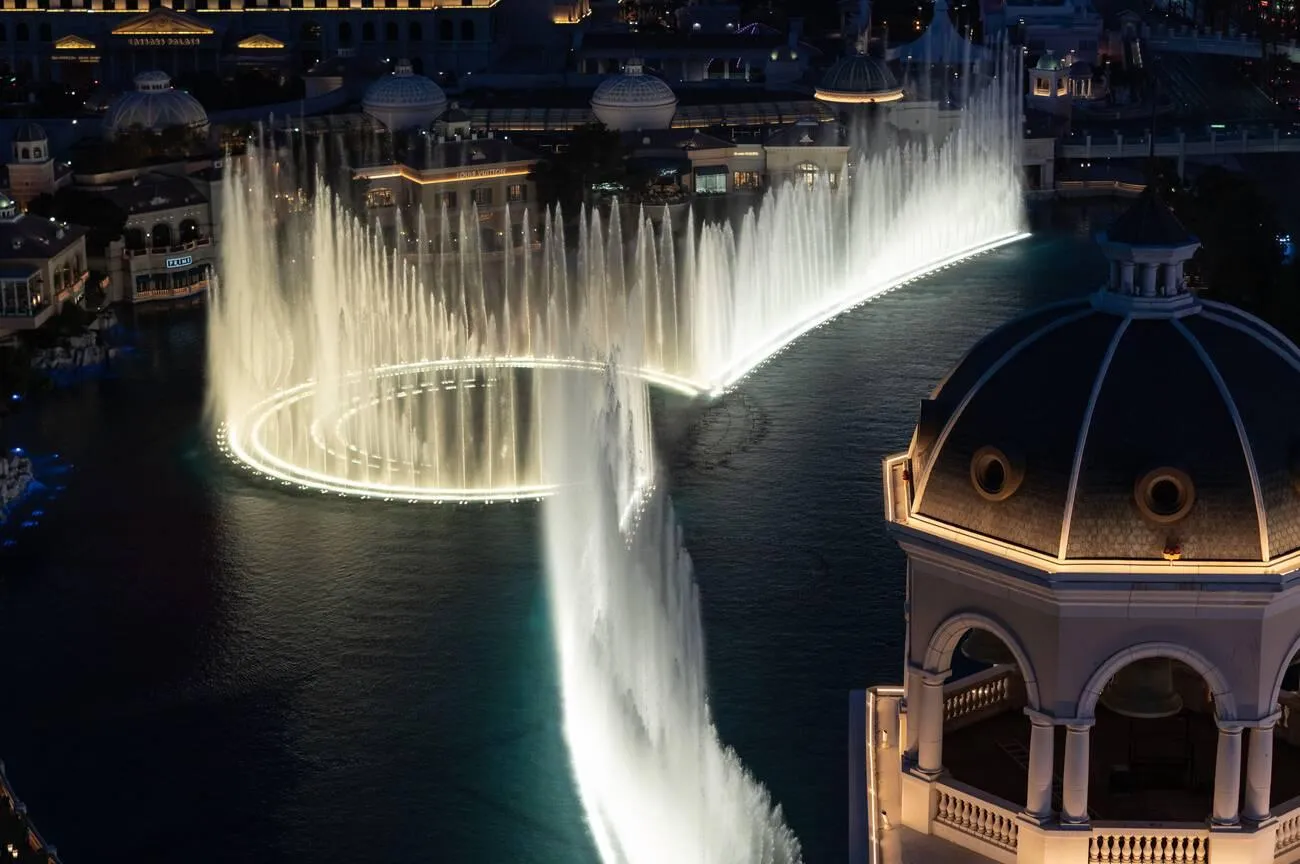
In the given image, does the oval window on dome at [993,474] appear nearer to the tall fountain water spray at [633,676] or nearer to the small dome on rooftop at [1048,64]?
the tall fountain water spray at [633,676]

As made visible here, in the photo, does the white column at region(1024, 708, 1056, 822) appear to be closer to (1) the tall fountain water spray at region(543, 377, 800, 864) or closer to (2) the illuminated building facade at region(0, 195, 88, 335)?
(1) the tall fountain water spray at region(543, 377, 800, 864)

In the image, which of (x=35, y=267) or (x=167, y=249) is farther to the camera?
(x=167, y=249)

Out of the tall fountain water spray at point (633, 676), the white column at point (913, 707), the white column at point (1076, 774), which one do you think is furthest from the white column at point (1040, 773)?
the tall fountain water spray at point (633, 676)

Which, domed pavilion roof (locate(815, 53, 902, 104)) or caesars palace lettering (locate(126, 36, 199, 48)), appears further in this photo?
caesars palace lettering (locate(126, 36, 199, 48))

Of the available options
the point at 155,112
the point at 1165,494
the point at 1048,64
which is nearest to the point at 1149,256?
the point at 1165,494

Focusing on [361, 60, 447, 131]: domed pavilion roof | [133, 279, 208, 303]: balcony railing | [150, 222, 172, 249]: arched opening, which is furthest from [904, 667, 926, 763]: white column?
[361, 60, 447, 131]: domed pavilion roof

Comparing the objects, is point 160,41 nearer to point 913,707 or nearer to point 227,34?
point 227,34
